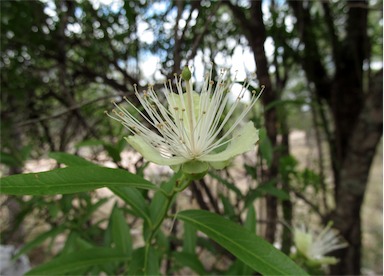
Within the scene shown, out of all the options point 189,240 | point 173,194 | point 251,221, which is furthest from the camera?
point 189,240

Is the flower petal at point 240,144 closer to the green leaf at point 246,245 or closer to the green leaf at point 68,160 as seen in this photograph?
the green leaf at point 246,245

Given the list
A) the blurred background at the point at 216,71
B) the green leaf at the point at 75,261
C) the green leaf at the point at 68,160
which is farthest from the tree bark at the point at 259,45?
the green leaf at the point at 68,160

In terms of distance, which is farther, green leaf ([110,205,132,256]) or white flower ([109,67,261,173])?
green leaf ([110,205,132,256])

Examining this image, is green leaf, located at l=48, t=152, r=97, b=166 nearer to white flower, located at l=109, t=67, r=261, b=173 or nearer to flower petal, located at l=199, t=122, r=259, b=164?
white flower, located at l=109, t=67, r=261, b=173

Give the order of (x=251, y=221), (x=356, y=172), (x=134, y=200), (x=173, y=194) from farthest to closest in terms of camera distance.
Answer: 1. (x=356, y=172)
2. (x=251, y=221)
3. (x=134, y=200)
4. (x=173, y=194)

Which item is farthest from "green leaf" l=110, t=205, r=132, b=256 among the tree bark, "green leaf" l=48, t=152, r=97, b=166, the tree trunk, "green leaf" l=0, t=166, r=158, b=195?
the tree trunk

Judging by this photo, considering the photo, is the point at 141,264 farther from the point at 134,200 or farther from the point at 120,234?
the point at 120,234

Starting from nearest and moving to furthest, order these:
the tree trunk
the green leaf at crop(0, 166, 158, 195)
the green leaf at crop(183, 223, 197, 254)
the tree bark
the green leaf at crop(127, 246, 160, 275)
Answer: the green leaf at crop(0, 166, 158, 195)
the green leaf at crop(127, 246, 160, 275)
the green leaf at crop(183, 223, 197, 254)
the tree bark
the tree trunk

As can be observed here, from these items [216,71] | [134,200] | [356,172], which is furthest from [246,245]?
[356,172]
